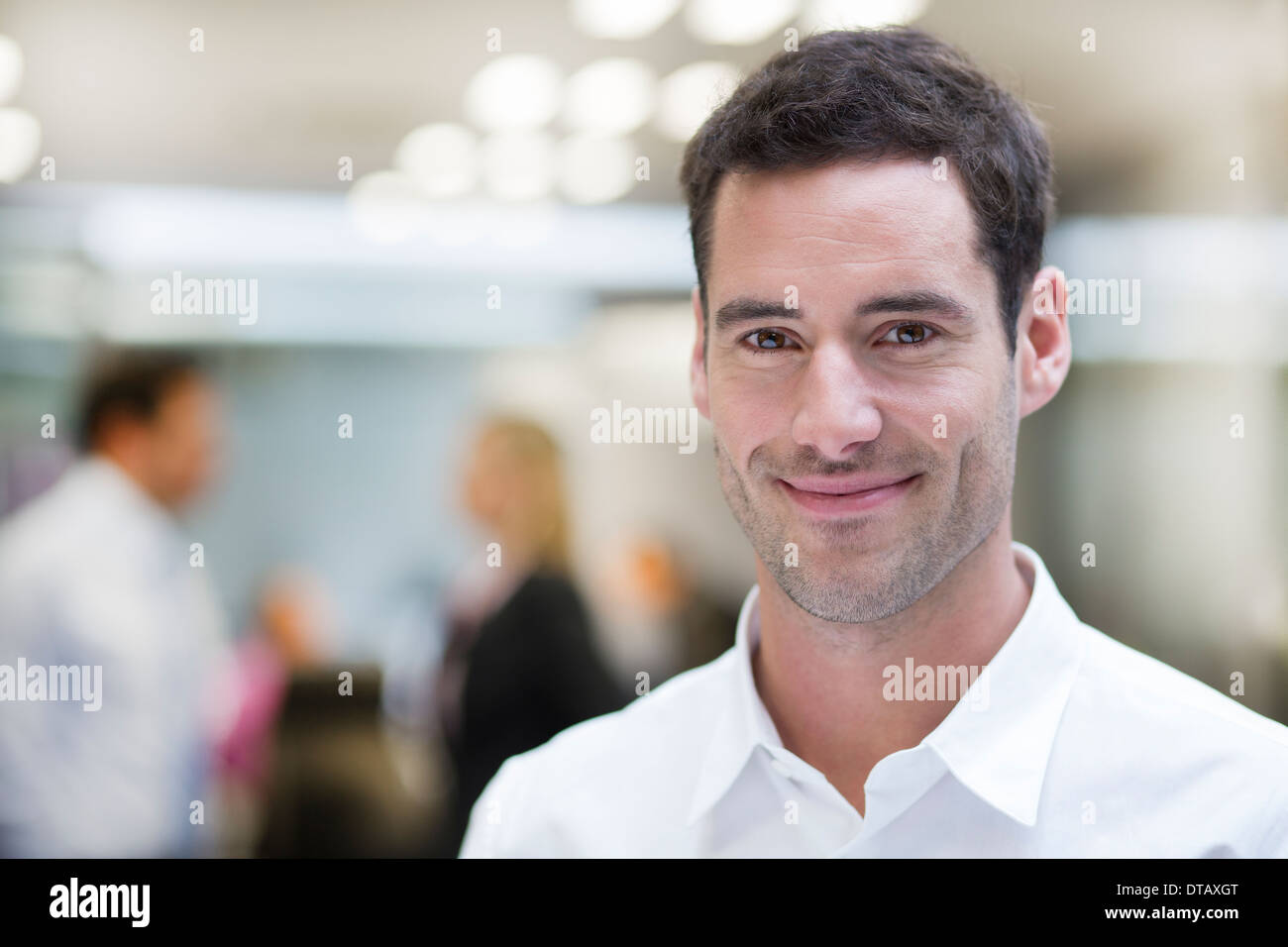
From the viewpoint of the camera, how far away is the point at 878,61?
1039mm

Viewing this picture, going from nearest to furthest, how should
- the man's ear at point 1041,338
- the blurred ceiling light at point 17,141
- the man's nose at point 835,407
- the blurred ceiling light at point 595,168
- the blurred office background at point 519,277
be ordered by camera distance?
the man's nose at point 835,407, the man's ear at point 1041,338, the blurred office background at point 519,277, the blurred ceiling light at point 17,141, the blurred ceiling light at point 595,168

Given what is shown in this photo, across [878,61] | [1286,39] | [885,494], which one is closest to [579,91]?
[1286,39]

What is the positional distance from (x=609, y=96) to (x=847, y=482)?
245 cm

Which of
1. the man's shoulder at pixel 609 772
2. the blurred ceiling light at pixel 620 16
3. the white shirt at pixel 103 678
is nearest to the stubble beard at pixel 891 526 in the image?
the man's shoulder at pixel 609 772

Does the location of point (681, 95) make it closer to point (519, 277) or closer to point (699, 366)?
point (519, 277)

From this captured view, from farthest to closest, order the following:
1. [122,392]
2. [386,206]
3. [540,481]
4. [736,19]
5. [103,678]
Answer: [386,206], [736,19], [540,481], [122,392], [103,678]

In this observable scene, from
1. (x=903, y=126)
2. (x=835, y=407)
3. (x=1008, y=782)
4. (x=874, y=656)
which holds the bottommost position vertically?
(x=1008, y=782)

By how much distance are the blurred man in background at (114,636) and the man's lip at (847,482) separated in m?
1.71

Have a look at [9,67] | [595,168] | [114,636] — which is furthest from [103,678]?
[595,168]

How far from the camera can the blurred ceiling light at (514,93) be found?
116 inches

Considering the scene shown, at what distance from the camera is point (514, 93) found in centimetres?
318

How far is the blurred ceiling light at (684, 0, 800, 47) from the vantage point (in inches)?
98.2

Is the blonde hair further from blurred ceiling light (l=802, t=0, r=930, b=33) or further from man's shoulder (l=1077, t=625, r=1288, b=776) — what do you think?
man's shoulder (l=1077, t=625, r=1288, b=776)

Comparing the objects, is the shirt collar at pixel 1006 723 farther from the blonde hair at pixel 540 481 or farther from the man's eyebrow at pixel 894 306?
the blonde hair at pixel 540 481
